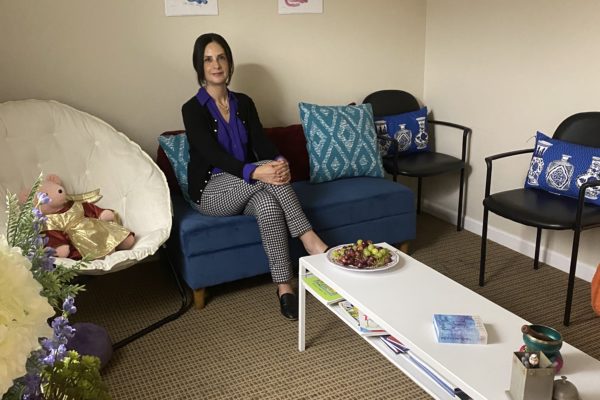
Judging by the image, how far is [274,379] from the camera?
2.18m

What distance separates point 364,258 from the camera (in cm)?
212

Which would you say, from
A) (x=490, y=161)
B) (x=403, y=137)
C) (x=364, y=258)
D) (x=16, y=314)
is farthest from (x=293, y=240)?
(x=16, y=314)

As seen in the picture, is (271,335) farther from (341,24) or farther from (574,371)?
(341,24)

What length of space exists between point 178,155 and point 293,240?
734mm

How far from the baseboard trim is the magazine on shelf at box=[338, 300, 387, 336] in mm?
1516

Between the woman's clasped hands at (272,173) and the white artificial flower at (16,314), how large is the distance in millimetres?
2091

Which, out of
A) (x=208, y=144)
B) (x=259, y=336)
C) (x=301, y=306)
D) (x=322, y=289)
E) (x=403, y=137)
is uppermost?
(x=208, y=144)

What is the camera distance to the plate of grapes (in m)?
2.10

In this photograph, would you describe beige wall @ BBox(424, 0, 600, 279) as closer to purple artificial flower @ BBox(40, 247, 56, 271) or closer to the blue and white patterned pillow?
the blue and white patterned pillow

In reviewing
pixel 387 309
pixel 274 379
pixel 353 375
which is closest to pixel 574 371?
pixel 387 309

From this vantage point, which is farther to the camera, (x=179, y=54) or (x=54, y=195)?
(x=179, y=54)

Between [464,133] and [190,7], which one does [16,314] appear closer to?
[190,7]

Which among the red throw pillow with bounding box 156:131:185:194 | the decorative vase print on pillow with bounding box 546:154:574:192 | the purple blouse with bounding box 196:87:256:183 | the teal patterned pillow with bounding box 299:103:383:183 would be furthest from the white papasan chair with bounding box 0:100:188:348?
the decorative vase print on pillow with bounding box 546:154:574:192

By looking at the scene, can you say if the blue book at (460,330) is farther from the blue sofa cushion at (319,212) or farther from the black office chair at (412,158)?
the black office chair at (412,158)
